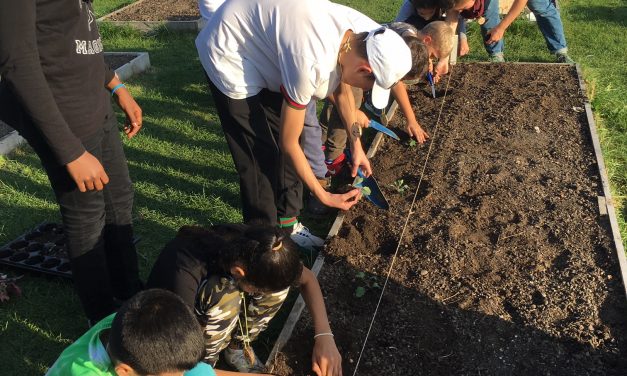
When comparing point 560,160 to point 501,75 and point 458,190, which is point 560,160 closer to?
point 458,190

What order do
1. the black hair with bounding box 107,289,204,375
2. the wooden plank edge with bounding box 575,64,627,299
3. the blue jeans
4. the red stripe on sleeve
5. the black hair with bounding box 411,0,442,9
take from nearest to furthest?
1. the black hair with bounding box 107,289,204,375
2. the red stripe on sleeve
3. the wooden plank edge with bounding box 575,64,627,299
4. the black hair with bounding box 411,0,442,9
5. the blue jeans

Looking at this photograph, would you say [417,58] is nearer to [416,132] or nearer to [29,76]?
[29,76]

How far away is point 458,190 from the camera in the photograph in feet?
13.3

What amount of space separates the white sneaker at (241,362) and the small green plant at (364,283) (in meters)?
0.69

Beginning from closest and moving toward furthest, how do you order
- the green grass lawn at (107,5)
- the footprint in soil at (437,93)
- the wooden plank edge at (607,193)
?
1. the wooden plank edge at (607,193)
2. the footprint in soil at (437,93)
3. the green grass lawn at (107,5)

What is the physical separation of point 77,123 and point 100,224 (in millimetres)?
500

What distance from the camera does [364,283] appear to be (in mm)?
3260

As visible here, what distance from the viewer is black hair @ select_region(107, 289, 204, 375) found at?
1729 mm

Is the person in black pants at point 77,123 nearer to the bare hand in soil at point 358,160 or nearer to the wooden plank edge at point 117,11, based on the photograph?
the bare hand in soil at point 358,160

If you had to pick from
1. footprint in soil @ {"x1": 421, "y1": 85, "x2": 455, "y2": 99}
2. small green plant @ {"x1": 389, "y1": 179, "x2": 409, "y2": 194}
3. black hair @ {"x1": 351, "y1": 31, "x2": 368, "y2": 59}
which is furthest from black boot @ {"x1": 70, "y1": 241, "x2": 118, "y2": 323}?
footprint in soil @ {"x1": 421, "y1": 85, "x2": 455, "y2": 99}

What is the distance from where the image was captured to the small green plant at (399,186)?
4086mm

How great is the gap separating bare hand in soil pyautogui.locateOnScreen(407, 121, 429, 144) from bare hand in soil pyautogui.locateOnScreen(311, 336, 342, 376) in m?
2.31

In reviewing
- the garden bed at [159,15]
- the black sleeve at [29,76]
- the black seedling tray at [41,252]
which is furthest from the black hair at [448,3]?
the garden bed at [159,15]

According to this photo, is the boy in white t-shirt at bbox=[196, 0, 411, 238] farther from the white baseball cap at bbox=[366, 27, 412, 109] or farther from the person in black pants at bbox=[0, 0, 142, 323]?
the person in black pants at bbox=[0, 0, 142, 323]
